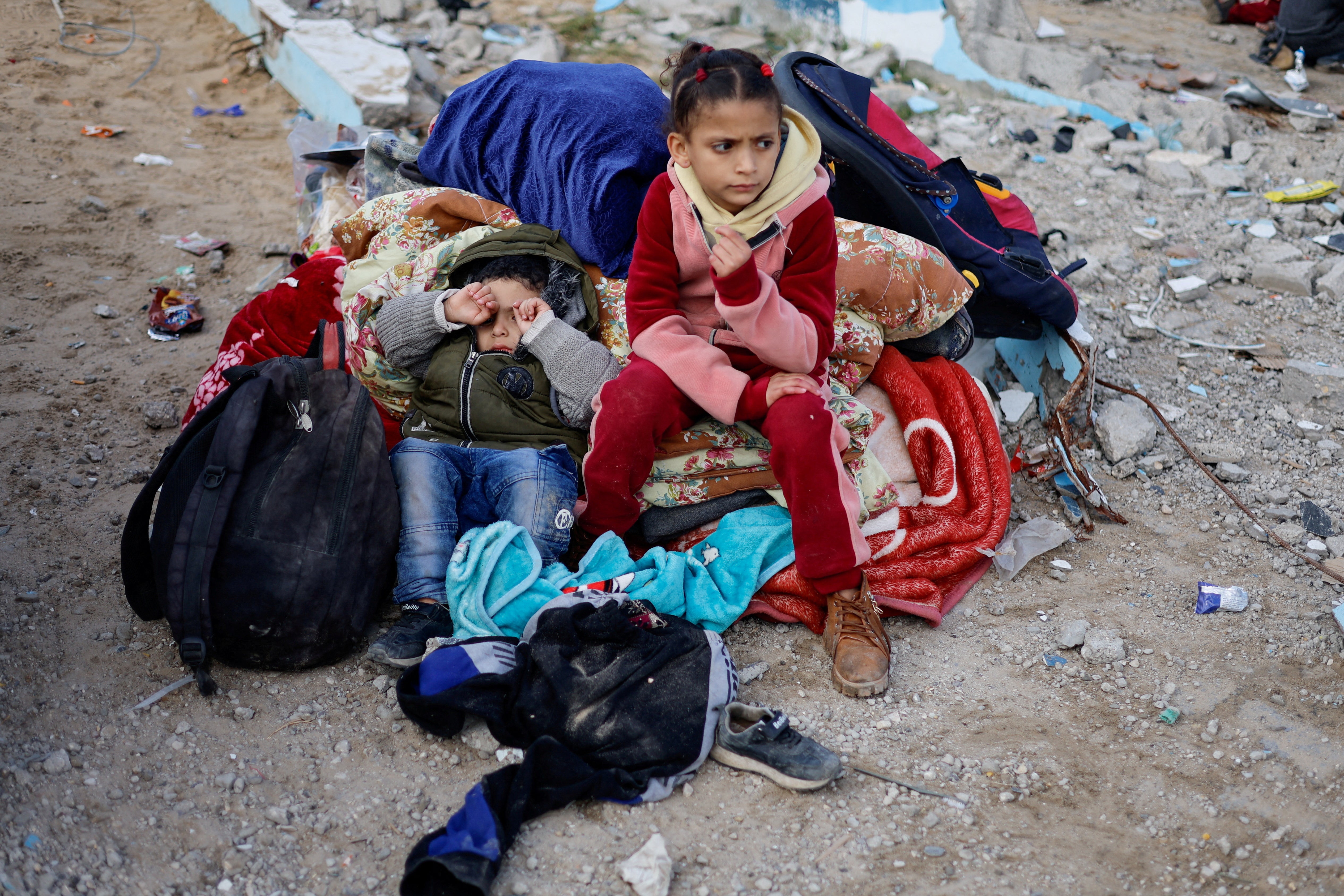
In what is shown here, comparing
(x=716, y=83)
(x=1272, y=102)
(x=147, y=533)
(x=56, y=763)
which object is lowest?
(x=56, y=763)

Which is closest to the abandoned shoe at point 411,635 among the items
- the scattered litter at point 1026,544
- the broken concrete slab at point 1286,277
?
the scattered litter at point 1026,544

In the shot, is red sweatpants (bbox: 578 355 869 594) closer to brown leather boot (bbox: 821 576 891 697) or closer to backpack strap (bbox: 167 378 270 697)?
brown leather boot (bbox: 821 576 891 697)

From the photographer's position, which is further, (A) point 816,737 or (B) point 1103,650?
(B) point 1103,650

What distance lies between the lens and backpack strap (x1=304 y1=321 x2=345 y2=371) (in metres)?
2.98

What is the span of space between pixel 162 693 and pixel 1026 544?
239 centimetres

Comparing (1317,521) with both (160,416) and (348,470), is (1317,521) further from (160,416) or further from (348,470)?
(160,416)

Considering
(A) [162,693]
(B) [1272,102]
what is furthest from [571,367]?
(B) [1272,102]

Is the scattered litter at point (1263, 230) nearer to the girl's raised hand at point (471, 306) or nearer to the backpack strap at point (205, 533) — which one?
the girl's raised hand at point (471, 306)

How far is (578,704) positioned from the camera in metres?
2.13

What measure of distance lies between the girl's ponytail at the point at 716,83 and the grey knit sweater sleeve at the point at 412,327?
89cm

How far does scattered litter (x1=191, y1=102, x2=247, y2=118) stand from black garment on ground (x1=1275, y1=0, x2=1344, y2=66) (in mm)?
7245

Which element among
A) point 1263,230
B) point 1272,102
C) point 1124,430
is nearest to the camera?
point 1124,430

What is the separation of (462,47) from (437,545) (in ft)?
18.3

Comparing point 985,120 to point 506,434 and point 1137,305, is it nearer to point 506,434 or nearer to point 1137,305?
point 1137,305
